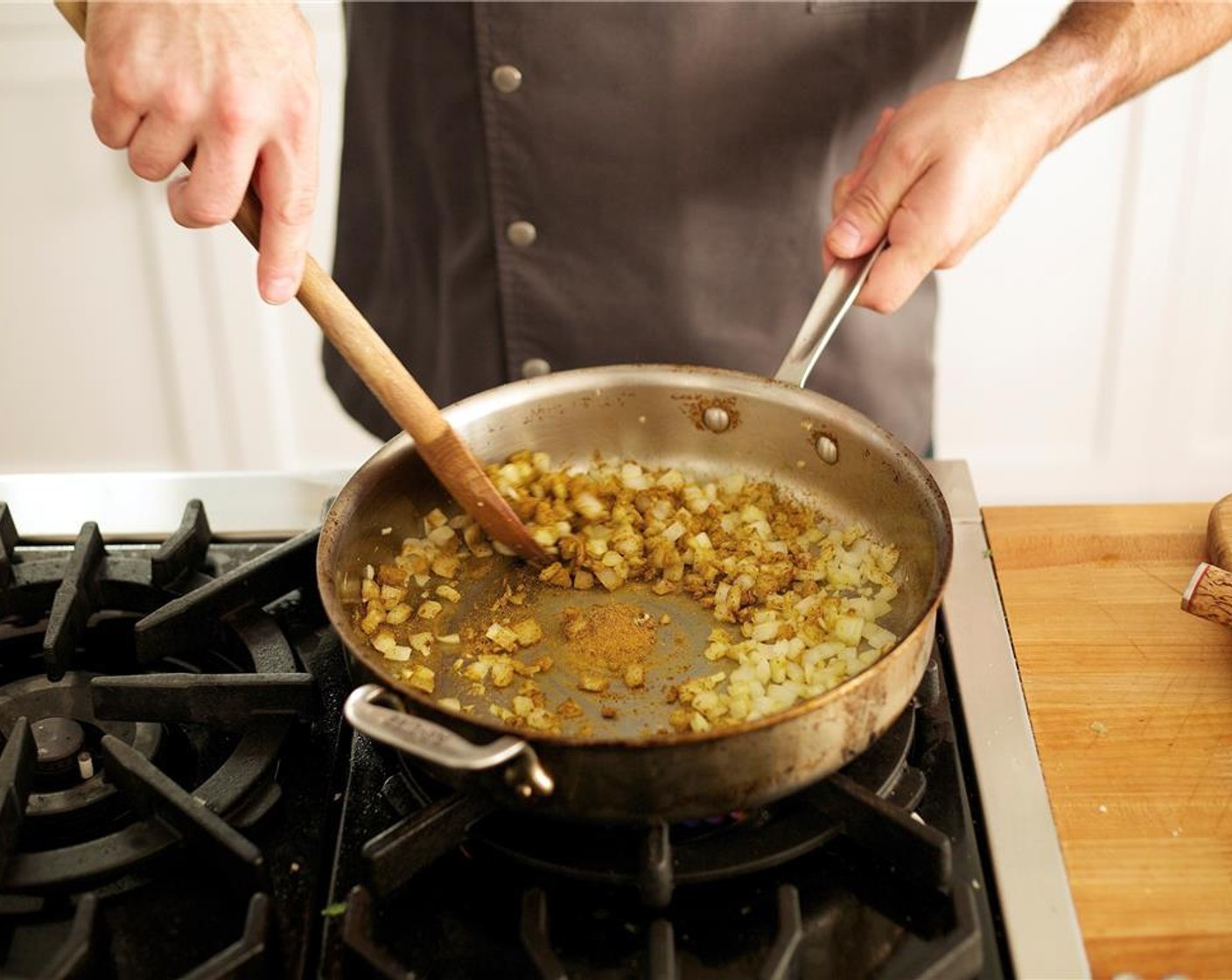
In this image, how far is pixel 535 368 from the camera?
1.31 metres

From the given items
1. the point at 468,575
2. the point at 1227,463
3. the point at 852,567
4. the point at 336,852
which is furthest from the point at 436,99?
the point at 1227,463

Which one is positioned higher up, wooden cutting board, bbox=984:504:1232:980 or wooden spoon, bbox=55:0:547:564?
wooden spoon, bbox=55:0:547:564

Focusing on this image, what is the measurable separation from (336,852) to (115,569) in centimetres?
31

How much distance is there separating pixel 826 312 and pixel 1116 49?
0.40m

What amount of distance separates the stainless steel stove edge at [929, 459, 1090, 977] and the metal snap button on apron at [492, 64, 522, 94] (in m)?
0.58

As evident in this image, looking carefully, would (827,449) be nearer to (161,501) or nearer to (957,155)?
(957,155)

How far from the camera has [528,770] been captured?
24.2 inches

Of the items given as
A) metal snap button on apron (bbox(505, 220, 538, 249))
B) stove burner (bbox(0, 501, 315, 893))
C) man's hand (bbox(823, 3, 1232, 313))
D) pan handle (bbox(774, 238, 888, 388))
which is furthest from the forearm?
stove burner (bbox(0, 501, 315, 893))

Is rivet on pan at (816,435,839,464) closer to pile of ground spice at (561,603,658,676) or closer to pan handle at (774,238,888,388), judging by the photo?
pan handle at (774,238,888,388)

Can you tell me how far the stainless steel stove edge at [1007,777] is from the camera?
643mm

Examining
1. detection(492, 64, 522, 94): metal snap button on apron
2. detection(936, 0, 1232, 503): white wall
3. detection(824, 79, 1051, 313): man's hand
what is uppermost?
detection(492, 64, 522, 94): metal snap button on apron

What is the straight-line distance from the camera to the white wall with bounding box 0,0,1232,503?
1.98 meters

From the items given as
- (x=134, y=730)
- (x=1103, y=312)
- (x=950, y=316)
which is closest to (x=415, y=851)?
(x=134, y=730)

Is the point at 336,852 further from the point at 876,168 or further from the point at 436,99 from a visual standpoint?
the point at 436,99
